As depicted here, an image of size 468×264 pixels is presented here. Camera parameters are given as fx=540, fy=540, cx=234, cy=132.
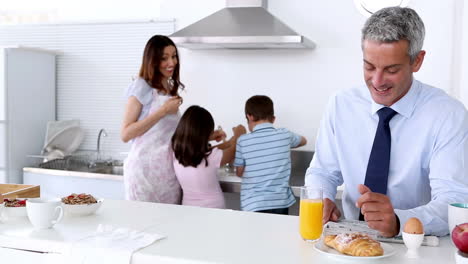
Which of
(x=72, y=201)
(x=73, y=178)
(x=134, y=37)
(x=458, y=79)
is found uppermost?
(x=134, y=37)

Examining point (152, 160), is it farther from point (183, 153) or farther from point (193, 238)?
point (193, 238)

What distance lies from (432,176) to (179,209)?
2.63 feet

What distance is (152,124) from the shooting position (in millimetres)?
2650

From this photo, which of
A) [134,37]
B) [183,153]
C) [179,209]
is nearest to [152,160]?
[183,153]

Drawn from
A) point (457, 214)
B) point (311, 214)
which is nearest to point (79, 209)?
point (311, 214)

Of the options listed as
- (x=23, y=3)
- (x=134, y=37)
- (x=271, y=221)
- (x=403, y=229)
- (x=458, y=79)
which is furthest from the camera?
(x=23, y=3)

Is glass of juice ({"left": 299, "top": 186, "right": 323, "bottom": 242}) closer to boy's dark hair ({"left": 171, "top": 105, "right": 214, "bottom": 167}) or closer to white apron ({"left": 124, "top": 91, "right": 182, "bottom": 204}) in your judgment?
boy's dark hair ({"left": 171, "top": 105, "right": 214, "bottom": 167})

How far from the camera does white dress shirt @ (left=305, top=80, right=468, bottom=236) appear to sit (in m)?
1.46

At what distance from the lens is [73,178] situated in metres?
3.38

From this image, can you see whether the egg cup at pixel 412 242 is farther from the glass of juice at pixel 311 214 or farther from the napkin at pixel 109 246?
the napkin at pixel 109 246

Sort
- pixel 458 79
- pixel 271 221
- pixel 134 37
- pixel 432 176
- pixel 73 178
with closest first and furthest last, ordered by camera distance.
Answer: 1. pixel 432 176
2. pixel 271 221
3. pixel 458 79
4. pixel 73 178
5. pixel 134 37

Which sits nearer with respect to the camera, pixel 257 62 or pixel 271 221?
pixel 271 221

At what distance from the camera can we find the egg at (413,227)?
1.31 meters

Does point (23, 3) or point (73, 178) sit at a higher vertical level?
point (23, 3)
